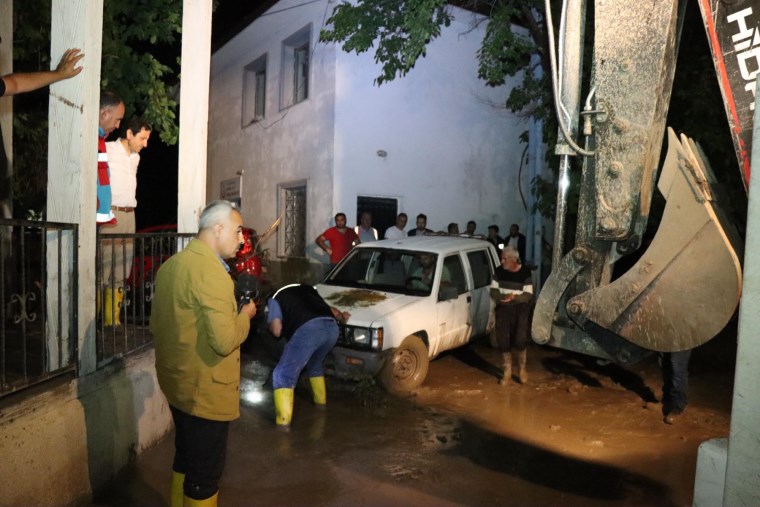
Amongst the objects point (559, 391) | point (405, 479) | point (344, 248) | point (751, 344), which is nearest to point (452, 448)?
point (405, 479)

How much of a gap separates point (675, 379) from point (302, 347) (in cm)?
371

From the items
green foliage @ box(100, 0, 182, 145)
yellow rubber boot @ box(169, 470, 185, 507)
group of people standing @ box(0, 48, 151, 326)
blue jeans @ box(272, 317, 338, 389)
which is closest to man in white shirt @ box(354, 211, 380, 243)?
green foliage @ box(100, 0, 182, 145)

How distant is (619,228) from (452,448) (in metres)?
2.92

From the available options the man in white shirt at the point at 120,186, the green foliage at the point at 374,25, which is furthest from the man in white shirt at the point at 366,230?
the man in white shirt at the point at 120,186

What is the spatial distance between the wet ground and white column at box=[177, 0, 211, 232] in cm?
213

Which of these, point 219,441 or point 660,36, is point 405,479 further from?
point 660,36

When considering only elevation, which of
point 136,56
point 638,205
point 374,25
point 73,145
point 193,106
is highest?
point 374,25

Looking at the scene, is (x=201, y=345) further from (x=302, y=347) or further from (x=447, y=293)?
(x=447, y=293)

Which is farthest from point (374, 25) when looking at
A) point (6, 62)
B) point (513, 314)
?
point (6, 62)

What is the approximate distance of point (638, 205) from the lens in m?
2.85

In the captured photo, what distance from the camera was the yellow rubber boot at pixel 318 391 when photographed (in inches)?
236

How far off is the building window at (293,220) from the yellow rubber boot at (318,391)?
781cm

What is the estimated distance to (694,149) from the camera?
9.78 ft

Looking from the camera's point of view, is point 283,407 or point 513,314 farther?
point 513,314
